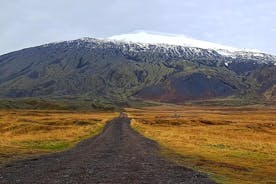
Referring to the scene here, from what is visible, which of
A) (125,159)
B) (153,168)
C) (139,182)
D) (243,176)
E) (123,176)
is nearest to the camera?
(139,182)

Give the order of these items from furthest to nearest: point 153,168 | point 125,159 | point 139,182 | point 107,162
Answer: point 125,159, point 107,162, point 153,168, point 139,182

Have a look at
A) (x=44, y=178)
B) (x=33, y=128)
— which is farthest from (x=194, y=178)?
(x=33, y=128)

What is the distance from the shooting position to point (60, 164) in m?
31.9

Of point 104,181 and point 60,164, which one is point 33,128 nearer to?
Result: point 60,164

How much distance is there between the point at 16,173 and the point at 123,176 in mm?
6388

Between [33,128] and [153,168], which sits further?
[33,128]

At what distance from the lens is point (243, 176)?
2842 cm

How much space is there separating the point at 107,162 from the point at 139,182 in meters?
9.82

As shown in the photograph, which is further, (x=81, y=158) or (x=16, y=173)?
(x=81, y=158)

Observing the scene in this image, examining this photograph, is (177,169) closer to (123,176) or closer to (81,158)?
(123,176)

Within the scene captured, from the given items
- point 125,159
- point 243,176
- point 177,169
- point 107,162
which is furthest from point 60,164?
point 243,176

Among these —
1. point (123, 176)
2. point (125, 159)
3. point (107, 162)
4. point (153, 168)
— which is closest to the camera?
point (123, 176)

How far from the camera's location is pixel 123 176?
2602cm

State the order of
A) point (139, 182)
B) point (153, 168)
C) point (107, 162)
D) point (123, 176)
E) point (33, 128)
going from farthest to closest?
1. point (33, 128)
2. point (107, 162)
3. point (153, 168)
4. point (123, 176)
5. point (139, 182)
